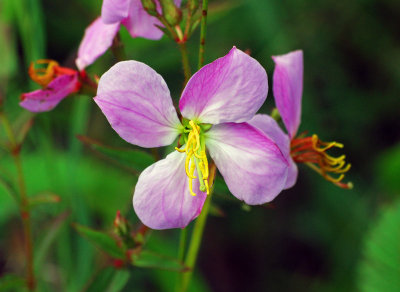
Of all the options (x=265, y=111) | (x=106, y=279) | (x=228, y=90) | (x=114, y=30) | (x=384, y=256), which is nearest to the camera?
(x=228, y=90)

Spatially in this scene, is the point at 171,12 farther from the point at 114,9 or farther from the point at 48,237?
the point at 48,237

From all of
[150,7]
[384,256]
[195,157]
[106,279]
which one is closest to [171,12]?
[150,7]

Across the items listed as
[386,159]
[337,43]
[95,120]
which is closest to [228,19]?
[337,43]

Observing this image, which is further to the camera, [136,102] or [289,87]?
[289,87]

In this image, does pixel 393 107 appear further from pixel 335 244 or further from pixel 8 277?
pixel 8 277

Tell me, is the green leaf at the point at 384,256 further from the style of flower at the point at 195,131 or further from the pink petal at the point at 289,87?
the style of flower at the point at 195,131

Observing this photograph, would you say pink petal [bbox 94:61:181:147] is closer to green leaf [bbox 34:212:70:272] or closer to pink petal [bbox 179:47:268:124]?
pink petal [bbox 179:47:268:124]

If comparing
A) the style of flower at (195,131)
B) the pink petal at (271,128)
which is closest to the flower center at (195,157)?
the style of flower at (195,131)

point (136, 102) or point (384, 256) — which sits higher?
point (136, 102)
